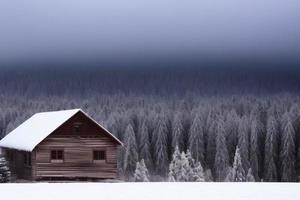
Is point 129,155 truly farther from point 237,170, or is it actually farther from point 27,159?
point 27,159

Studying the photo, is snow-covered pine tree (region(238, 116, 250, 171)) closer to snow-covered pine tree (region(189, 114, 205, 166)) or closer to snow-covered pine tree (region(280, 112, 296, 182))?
snow-covered pine tree (region(280, 112, 296, 182))

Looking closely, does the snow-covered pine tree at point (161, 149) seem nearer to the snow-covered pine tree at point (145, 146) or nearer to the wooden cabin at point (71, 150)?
the snow-covered pine tree at point (145, 146)

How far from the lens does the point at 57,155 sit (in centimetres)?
5172

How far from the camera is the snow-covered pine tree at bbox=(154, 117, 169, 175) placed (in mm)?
104206

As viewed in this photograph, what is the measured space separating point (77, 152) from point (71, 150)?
52 cm

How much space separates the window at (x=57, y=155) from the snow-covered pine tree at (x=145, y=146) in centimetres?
5358

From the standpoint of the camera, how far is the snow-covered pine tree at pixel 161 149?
342 ft

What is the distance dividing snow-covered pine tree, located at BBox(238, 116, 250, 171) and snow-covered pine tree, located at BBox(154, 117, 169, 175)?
12.7 metres

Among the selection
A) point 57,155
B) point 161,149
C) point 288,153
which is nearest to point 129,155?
point 161,149

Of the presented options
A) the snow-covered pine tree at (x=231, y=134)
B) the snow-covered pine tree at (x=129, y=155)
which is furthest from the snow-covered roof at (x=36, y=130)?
the snow-covered pine tree at (x=231, y=134)

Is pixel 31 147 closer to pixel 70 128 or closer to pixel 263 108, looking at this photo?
pixel 70 128

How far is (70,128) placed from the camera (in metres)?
52.1
